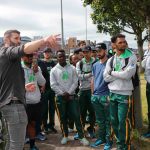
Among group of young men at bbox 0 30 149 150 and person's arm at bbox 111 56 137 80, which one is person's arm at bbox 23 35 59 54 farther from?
person's arm at bbox 111 56 137 80

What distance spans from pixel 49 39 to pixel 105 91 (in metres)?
3.30

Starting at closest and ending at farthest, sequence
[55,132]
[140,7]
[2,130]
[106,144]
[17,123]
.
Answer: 1. [17,123]
2. [2,130]
3. [106,144]
4. [55,132]
5. [140,7]

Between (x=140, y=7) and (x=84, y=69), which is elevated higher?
(x=140, y=7)

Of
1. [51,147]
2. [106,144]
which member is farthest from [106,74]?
[51,147]

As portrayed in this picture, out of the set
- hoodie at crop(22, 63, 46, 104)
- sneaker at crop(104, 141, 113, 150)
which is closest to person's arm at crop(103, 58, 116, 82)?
sneaker at crop(104, 141, 113, 150)

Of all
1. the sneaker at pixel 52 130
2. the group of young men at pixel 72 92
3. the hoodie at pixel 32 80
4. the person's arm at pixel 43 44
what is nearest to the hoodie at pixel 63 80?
the group of young men at pixel 72 92

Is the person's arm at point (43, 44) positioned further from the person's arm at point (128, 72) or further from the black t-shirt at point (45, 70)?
the black t-shirt at point (45, 70)

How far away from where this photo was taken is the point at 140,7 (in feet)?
49.6

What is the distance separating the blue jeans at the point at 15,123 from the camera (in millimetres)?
5016

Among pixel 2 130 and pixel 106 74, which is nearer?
pixel 2 130

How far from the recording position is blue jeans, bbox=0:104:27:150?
502 cm

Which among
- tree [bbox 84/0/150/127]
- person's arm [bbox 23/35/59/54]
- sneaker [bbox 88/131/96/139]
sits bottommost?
sneaker [bbox 88/131/96/139]

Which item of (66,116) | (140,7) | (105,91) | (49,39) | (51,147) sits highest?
(140,7)

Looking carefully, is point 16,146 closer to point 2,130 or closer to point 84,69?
point 2,130
